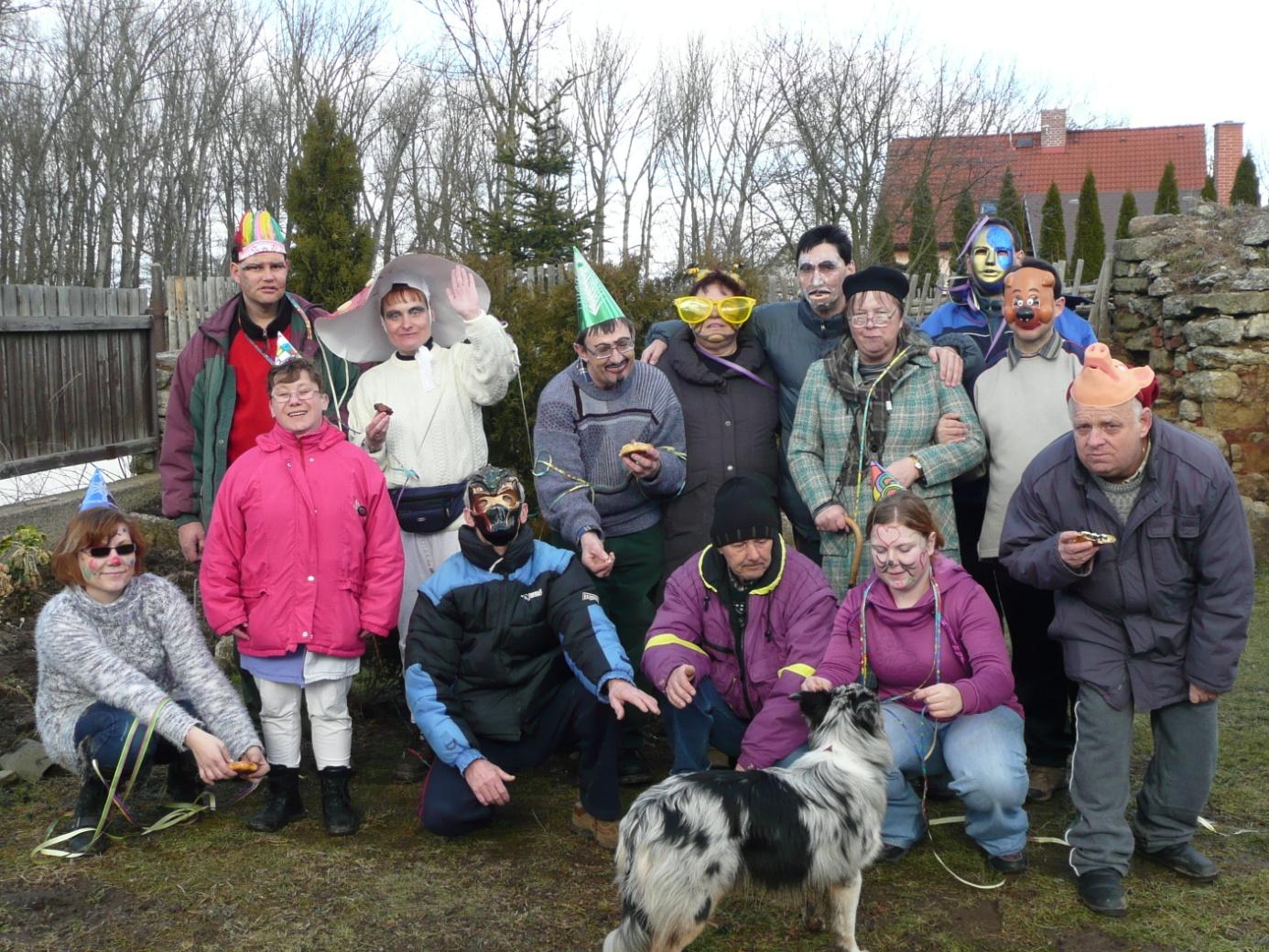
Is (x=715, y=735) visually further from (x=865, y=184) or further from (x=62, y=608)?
(x=865, y=184)

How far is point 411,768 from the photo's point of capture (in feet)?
15.4

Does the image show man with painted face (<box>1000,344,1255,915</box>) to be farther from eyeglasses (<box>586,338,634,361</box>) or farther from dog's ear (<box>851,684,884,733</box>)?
eyeglasses (<box>586,338,634,361</box>)

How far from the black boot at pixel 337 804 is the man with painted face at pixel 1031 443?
8.49ft

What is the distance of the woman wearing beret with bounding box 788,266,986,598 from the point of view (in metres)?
4.16

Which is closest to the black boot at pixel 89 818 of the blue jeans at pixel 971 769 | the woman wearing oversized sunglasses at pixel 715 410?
the woman wearing oversized sunglasses at pixel 715 410

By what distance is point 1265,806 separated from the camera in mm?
4254

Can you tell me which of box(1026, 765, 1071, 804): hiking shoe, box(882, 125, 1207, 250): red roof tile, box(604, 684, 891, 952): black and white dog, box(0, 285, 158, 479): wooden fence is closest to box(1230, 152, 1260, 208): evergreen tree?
box(882, 125, 1207, 250): red roof tile

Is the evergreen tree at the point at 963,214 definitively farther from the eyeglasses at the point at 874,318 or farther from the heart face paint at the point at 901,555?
the heart face paint at the point at 901,555

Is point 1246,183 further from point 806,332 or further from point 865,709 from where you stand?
point 865,709

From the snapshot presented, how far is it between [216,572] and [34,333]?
6131mm

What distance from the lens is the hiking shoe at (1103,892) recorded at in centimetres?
344

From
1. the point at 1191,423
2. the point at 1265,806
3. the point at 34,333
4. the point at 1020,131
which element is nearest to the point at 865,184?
the point at 1020,131

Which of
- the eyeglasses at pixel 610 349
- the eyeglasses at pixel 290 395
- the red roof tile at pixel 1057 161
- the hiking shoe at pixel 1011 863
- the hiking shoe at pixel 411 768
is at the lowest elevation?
the hiking shoe at pixel 411 768

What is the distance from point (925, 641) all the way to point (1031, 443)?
97 cm
